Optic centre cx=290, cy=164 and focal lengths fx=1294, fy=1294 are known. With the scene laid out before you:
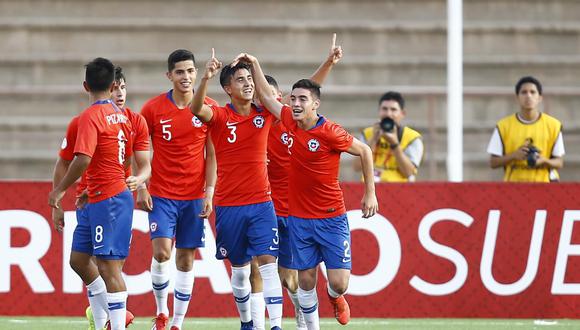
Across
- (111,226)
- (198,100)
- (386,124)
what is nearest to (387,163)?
(386,124)

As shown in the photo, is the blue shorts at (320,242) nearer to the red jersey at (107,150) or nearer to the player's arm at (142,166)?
the player's arm at (142,166)

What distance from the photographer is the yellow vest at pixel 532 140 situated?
45.2 ft

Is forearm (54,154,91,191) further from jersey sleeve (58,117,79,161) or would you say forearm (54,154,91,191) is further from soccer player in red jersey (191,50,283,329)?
soccer player in red jersey (191,50,283,329)

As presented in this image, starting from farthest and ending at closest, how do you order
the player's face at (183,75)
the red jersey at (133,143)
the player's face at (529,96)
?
the player's face at (529,96) → the player's face at (183,75) → the red jersey at (133,143)

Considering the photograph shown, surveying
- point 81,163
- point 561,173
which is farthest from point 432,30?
point 81,163

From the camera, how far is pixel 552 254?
519 inches

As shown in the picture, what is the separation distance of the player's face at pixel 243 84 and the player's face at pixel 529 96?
163 inches

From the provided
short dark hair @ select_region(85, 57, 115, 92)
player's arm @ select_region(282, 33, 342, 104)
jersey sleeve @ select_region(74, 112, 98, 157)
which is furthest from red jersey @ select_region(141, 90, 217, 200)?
jersey sleeve @ select_region(74, 112, 98, 157)

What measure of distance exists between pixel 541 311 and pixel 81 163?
555cm

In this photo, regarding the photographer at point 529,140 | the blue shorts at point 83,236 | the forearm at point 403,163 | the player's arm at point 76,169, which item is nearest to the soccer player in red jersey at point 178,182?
the blue shorts at point 83,236

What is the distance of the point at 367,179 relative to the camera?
10328 millimetres

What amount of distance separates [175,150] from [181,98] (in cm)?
47

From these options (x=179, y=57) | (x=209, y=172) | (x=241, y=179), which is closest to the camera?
(x=241, y=179)

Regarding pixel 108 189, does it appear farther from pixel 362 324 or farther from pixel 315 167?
pixel 362 324
